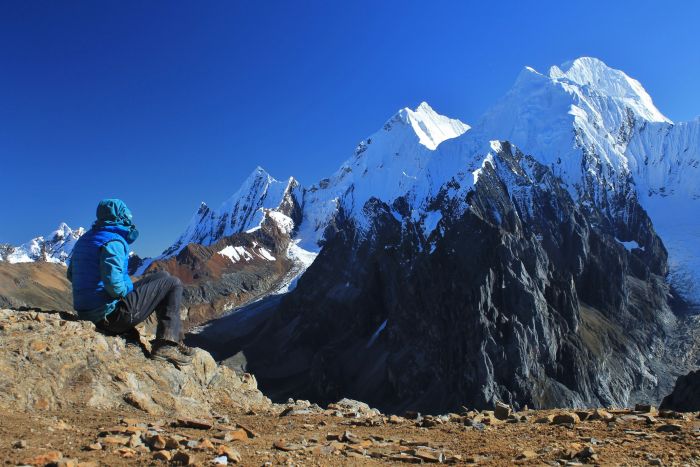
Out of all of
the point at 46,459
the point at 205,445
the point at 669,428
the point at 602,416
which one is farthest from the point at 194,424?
the point at 669,428

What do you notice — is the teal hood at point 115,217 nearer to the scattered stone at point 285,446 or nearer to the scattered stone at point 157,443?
the scattered stone at point 157,443

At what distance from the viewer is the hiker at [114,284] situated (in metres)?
13.8

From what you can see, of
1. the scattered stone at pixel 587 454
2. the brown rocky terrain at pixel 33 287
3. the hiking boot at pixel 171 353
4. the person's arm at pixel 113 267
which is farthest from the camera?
the brown rocky terrain at pixel 33 287

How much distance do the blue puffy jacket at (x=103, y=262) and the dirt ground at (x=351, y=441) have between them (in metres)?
2.83

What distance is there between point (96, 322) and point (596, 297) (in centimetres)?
19685

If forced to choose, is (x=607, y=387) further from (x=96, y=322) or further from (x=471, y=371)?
(x=96, y=322)

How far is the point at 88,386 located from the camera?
1347 centimetres

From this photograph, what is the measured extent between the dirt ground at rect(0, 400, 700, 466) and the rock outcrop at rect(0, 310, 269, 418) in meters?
0.67

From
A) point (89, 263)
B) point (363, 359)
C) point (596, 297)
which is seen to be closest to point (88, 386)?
point (89, 263)

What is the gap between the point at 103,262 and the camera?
1359 centimetres

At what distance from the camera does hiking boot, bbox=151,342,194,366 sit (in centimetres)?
1589

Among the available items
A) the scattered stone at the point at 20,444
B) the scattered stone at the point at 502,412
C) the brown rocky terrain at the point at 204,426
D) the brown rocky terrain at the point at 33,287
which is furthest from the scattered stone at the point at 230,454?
→ the brown rocky terrain at the point at 33,287

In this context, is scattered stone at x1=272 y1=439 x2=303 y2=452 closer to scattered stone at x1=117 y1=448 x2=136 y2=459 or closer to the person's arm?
scattered stone at x1=117 y1=448 x2=136 y2=459

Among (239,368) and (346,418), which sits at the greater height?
(239,368)
